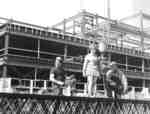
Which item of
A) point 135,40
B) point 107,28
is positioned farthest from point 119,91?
point 135,40

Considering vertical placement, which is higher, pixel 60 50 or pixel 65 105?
pixel 60 50

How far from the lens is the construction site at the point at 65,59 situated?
8.95 feet

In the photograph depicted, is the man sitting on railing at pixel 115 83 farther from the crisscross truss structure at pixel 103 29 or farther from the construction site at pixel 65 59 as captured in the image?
the crisscross truss structure at pixel 103 29

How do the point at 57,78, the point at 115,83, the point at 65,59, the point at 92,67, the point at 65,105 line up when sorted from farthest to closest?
the point at 65,59 → the point at 92,67 → the point at 57,78 → the point at 115,83 → the point at 65,105

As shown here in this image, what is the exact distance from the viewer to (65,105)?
273 cm

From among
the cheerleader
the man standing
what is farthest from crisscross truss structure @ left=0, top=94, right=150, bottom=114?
the cheerleader

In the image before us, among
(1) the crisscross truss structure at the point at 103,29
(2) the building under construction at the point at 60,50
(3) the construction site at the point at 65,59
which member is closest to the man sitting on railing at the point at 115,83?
(3) the construction site at the point at 65,59

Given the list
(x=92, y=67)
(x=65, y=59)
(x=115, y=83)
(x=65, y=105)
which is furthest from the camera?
(x=65, y=59)

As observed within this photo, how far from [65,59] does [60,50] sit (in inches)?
107

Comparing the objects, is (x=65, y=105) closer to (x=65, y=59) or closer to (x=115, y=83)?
(x=115, y=83)

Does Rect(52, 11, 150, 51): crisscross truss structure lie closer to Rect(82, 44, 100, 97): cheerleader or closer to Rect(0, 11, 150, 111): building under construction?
Rect(0, 11, 150, 111): building under construction

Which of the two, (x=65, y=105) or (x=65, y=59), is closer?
(x=65, y=105)

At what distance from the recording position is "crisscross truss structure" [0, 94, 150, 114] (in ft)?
7.57

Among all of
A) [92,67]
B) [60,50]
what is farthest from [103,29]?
[92,67]
